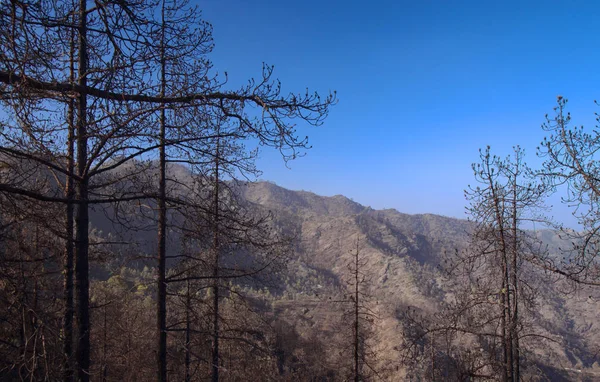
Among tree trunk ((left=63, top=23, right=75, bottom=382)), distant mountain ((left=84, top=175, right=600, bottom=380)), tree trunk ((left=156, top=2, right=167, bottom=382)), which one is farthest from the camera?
distant mountain ((left=84, top=175, right=600, bottom=380))

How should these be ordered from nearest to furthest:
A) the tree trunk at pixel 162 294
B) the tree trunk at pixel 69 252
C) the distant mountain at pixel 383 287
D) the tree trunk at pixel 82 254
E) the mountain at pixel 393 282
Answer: the tree trunk at pixel 82 254 → the tree trunk at pixel 69 252 → the tree trunk at pixel 162 294 → the distant mountain at pixel 383 287 → the mountain at pixel 393 282

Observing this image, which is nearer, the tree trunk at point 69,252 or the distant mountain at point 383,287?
the tree trunk at point 69,252

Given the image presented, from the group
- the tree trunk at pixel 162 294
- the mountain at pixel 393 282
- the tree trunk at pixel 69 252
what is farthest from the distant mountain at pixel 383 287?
the tree trunk at pixel 69 252

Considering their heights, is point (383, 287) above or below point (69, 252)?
below

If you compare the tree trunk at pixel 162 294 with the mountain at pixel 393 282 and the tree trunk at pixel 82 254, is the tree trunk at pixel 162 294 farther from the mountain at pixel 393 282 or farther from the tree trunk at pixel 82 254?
the mountain at pixel 393 282

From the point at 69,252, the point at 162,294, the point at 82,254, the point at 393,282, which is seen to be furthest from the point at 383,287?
the point at 82,254

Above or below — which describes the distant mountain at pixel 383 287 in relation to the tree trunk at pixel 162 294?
below

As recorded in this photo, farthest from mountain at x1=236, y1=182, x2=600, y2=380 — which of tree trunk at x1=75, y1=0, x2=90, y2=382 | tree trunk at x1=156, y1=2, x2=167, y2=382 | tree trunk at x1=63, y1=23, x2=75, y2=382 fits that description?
tree trunk at x1=63, y1=23, x2=75, y2=382

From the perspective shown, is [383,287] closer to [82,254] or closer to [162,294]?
[162,294]

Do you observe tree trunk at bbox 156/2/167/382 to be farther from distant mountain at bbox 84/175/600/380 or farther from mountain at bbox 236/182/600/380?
mountain at bbox 236/182/600/380

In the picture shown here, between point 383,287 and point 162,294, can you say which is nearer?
point 162,294

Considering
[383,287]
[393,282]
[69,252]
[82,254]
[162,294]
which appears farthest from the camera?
[393,282]

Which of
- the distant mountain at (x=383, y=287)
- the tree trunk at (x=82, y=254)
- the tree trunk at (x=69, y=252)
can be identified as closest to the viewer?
the tree trunk at (x=82, y=254)

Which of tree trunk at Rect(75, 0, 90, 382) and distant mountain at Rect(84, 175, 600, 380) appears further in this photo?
distant mountain at Rect(84, 175, 600, 380)
